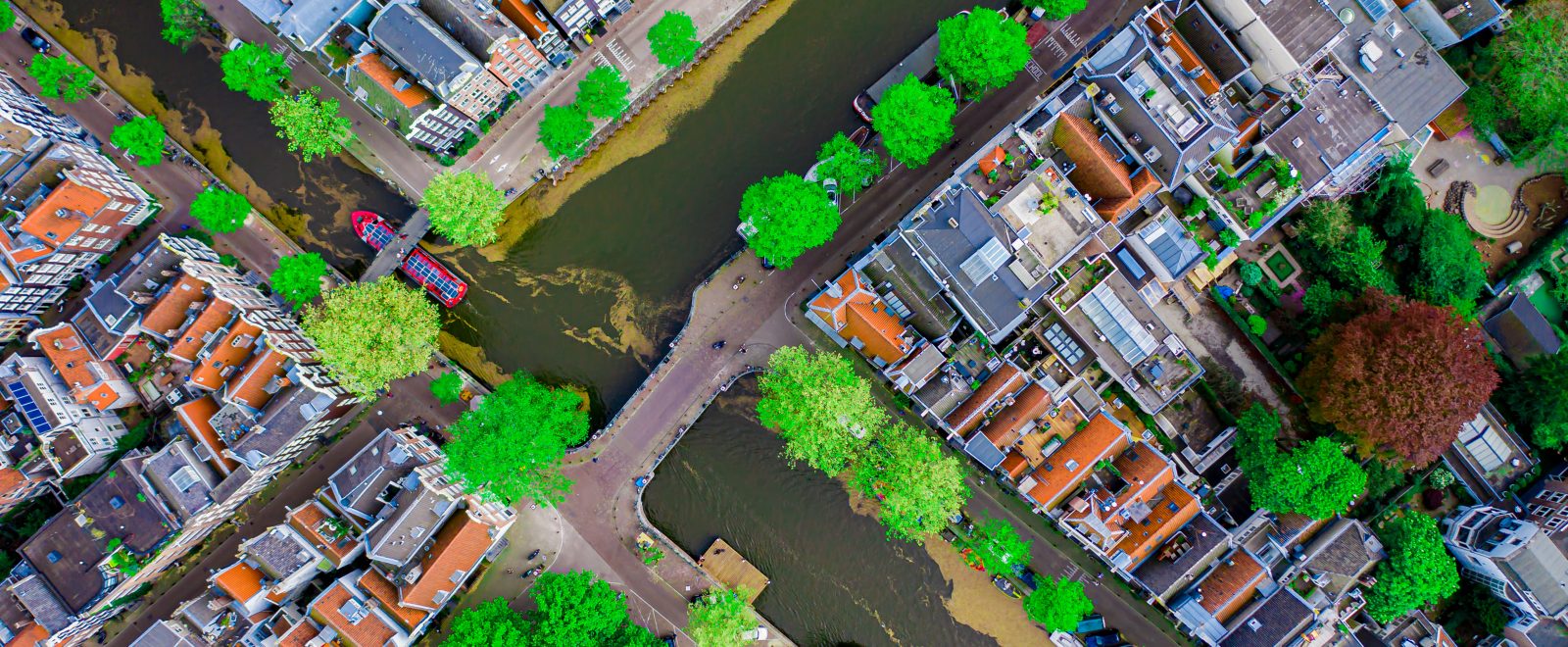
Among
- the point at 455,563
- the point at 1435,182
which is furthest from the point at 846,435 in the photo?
the point at 1435,182

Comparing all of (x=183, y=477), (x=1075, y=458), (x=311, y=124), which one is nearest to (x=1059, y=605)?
(x=1075, y=458)

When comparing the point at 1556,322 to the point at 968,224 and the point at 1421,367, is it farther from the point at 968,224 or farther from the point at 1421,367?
the point at 968,224

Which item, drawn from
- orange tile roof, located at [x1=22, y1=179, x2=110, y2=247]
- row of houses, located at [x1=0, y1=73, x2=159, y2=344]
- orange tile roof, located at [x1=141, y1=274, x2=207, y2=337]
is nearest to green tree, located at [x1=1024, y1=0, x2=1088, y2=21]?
orange tile roof, located at [x1=141, y1=274, x2=207, y2=337]

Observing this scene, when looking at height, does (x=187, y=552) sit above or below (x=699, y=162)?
above

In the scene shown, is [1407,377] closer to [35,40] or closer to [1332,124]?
[1332,124]

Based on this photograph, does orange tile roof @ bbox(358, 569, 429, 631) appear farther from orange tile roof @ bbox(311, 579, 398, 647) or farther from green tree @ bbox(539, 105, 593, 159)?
green tree @ bbox(539, 105, 593, 159)
